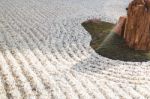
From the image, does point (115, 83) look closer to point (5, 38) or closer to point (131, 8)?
point (131, 8)

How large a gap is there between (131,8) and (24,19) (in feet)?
9.22

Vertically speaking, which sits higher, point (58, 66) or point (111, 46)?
point (58, 66)

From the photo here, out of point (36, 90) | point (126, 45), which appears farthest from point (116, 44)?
point (36, 90)

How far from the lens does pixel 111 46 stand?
5.64 m

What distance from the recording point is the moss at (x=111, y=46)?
17.0 feet

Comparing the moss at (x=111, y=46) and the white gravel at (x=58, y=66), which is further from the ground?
the white gravel at (x=58, y=66)

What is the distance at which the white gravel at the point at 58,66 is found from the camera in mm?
3787

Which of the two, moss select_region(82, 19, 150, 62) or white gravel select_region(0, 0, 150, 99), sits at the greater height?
white gravel select_region(0, 0, 150, 99)

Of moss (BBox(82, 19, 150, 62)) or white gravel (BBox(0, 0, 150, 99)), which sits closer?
white gravel (BBox(0, 0, 150, 99))

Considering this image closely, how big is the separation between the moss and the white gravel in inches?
6.7

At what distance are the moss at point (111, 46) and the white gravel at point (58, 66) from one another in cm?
17

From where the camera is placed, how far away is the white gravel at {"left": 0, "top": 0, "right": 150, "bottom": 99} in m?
3.79

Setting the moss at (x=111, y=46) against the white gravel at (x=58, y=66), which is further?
the moss at (x=111, y=46)

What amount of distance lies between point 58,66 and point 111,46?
1.42m
